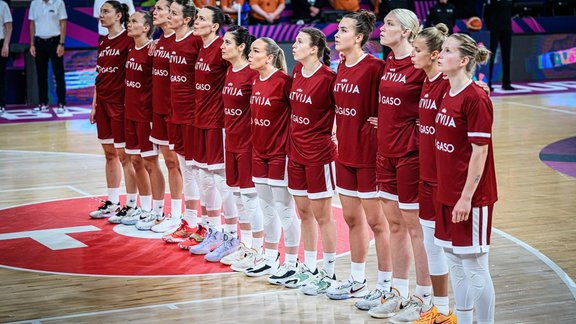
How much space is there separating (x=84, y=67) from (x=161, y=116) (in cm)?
883

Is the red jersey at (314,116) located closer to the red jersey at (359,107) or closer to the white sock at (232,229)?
the red jersey at (359,107)

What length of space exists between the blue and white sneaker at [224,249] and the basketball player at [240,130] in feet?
0.64

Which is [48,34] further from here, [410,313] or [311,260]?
[410,313]

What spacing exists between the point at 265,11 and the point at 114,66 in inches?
363

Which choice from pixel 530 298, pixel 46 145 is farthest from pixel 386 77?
pixel 46 145

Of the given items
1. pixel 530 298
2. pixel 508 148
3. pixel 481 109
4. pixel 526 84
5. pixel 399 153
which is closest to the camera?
pixel 481 109

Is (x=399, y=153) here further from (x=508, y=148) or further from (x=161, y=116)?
(x=508, y=148)

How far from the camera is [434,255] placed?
235 inches

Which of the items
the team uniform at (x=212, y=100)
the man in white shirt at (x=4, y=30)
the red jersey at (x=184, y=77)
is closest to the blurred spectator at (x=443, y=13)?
the man in white shirt at (x=4, y=30)

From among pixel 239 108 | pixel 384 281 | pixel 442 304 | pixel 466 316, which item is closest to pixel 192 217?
pixel 239 108

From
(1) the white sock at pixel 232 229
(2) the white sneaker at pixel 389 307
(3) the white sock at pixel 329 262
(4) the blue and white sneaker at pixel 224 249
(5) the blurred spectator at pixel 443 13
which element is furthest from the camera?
(5) the blurred spectator at pixel 443 13

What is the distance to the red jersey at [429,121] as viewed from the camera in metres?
5.82

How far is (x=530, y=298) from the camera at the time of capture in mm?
6742

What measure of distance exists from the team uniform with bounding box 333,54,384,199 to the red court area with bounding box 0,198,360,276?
1.60 metres
